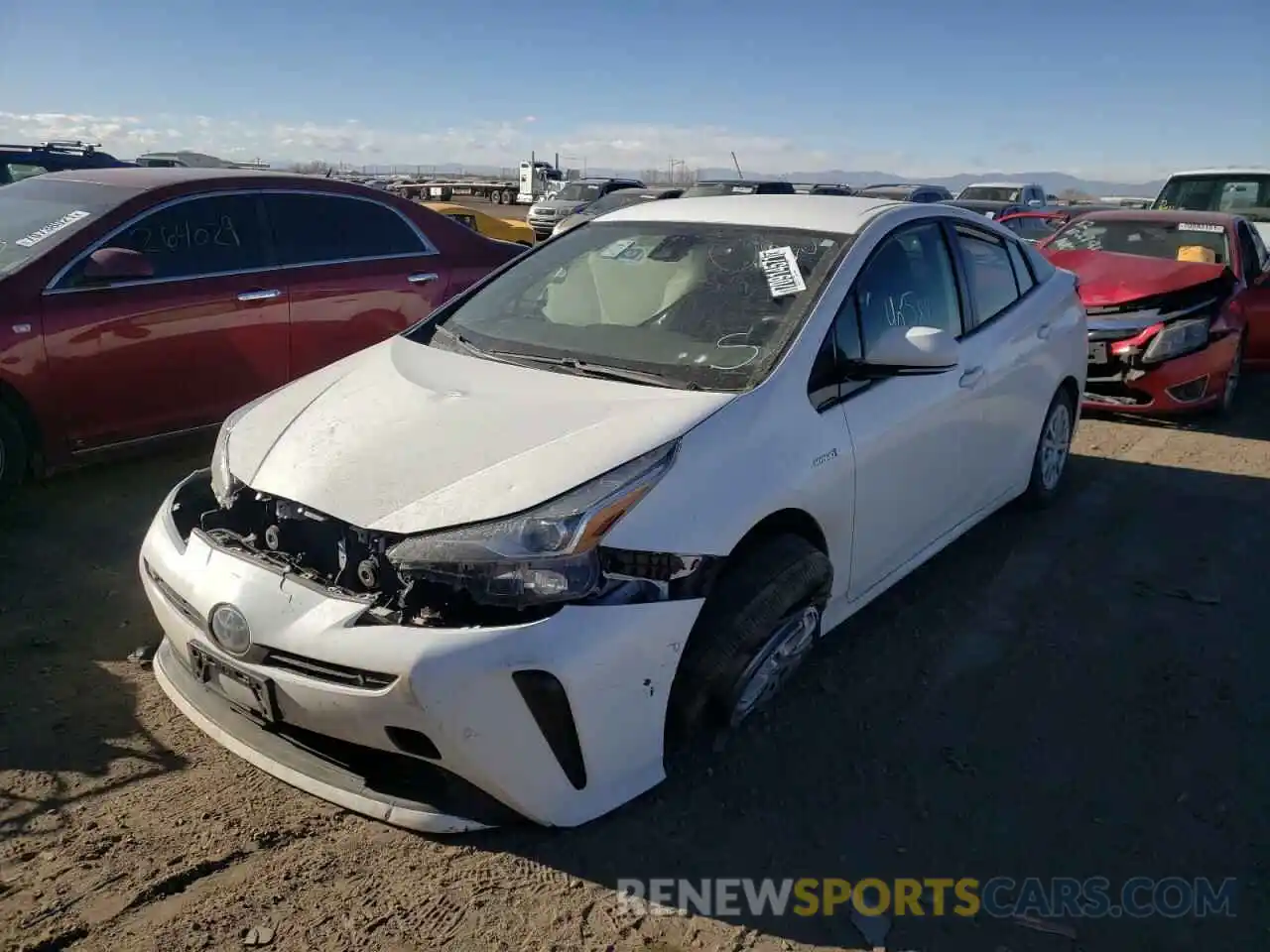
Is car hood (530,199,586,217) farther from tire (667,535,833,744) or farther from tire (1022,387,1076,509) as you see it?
tire (667,535,833,744)

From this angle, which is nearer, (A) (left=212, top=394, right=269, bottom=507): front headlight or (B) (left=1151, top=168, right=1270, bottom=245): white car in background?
(A) (left=212, top=394, right=269, bottom=507): front headlight

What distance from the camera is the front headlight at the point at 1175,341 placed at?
700cm

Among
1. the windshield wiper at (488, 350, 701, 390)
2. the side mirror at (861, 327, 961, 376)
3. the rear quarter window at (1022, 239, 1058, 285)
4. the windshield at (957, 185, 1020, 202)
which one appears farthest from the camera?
the windshield at (957, 185, 1020, 202)

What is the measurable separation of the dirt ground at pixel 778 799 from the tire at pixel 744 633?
223 mm

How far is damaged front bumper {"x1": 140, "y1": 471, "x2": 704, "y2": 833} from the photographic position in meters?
2.36

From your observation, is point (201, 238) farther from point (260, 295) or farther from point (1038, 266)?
point (1038, 266)

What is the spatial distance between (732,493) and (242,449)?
148 cm

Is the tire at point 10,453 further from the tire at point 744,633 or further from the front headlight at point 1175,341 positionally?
the front headlight at point 1175,341

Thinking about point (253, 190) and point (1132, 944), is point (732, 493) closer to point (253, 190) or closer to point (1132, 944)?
point (1132, 944)

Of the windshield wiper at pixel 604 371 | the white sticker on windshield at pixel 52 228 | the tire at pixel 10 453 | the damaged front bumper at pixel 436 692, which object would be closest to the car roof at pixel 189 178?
the white sticker on windshield at pixel 52 228

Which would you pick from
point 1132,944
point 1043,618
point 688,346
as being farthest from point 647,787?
point 1043,618

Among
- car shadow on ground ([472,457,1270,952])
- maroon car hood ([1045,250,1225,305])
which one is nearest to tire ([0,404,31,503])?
car shadow on ground ([472,457,1270,952])

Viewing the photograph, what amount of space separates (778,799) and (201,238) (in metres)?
4.29

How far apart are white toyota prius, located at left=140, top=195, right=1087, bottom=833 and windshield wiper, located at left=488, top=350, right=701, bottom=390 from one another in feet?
0.05
